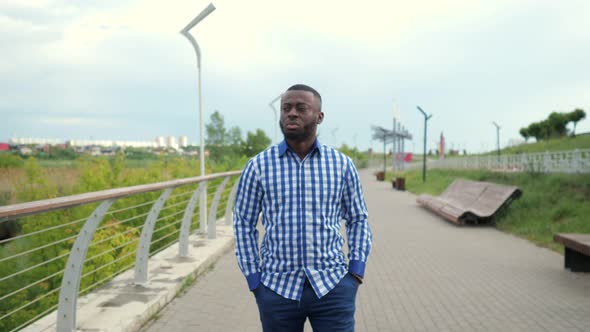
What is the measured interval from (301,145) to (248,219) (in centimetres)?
38

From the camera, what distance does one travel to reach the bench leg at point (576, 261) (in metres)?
7.29

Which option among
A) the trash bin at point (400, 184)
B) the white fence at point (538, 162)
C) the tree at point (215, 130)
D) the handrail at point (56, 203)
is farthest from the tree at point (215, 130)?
Result: the handrail at point (56, 203)

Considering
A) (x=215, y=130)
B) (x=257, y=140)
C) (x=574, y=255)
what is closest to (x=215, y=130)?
(x=215, y=130)

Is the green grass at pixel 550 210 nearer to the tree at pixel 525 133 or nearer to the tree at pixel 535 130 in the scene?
the tree at pixel 535 130

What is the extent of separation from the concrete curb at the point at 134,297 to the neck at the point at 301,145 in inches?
102

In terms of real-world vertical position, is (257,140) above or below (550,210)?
above

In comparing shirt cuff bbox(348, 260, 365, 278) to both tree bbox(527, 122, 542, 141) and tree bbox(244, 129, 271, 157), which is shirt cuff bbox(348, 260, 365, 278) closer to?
tree bbox(527, 122, 542, 141)

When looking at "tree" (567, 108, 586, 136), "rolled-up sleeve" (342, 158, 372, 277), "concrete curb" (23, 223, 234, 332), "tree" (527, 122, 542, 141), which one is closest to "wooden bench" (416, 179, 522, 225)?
"concrete curb" (23, 223, 234, 332)

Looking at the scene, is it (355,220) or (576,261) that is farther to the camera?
(576,261)

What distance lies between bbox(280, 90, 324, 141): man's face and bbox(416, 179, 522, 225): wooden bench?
10787mm

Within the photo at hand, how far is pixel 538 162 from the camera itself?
62.2 ft

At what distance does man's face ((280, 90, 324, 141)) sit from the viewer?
228 centimetres

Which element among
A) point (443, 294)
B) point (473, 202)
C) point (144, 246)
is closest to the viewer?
point (144, 246)

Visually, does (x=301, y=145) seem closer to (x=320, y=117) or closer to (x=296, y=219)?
(x=320, y=117)
